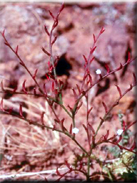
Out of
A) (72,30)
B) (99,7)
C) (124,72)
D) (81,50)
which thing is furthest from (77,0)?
(124,72)

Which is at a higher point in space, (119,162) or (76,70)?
(76,70)

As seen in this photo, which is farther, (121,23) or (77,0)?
(77,0)

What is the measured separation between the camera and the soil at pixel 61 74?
245 cm

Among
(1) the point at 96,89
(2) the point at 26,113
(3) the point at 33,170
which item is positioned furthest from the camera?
(1) the point at 96,89

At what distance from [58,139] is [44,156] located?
0.21 meters

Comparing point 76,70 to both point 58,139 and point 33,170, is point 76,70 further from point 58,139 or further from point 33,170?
point 33,170

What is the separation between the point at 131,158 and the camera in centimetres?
214

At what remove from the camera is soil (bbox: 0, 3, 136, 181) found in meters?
2.45

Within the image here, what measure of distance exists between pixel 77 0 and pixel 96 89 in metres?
2.07

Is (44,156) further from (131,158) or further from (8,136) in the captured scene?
(131,158)

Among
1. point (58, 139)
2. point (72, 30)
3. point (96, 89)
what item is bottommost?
point (58, 139)

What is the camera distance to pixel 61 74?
3.38 metres

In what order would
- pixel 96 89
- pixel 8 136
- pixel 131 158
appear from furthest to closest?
1. pixel 96 89
2. pixel 8 136
3. pixel 131 158

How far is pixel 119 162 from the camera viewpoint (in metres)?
2.16
